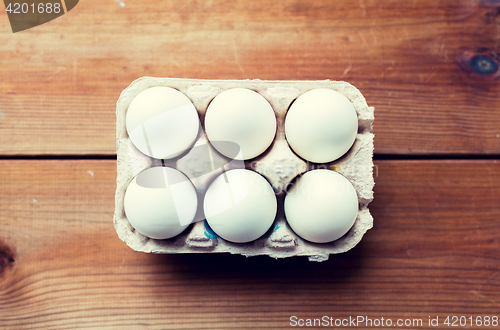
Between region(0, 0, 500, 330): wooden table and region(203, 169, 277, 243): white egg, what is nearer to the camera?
region(203, 169, 277, 243): white egg

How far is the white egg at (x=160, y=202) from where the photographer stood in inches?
15.9

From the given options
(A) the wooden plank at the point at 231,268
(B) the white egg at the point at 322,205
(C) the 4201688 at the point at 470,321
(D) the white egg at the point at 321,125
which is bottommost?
(C) the 4201688 at the point at 470,321

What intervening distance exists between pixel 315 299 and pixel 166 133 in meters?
0.37

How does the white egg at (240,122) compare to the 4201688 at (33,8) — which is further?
the 4201688 at (33,8)

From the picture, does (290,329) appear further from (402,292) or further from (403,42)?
(403,42)

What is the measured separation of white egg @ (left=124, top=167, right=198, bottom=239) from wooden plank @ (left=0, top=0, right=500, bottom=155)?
19cm

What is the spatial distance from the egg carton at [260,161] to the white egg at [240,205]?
0.03 meters

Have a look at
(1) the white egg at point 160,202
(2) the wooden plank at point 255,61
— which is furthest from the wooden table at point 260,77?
(1) the white egg at point 160,202

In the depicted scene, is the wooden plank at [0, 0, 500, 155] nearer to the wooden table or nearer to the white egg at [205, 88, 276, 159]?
the wooden table

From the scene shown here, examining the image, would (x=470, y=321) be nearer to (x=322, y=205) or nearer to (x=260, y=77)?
(x=322, y=205)

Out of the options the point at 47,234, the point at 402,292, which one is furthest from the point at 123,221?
the point at 402,292

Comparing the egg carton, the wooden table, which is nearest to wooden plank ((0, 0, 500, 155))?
the wooden table

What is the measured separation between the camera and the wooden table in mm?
547

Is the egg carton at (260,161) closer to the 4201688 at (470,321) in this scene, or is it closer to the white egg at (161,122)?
the white egg at (161,122)
